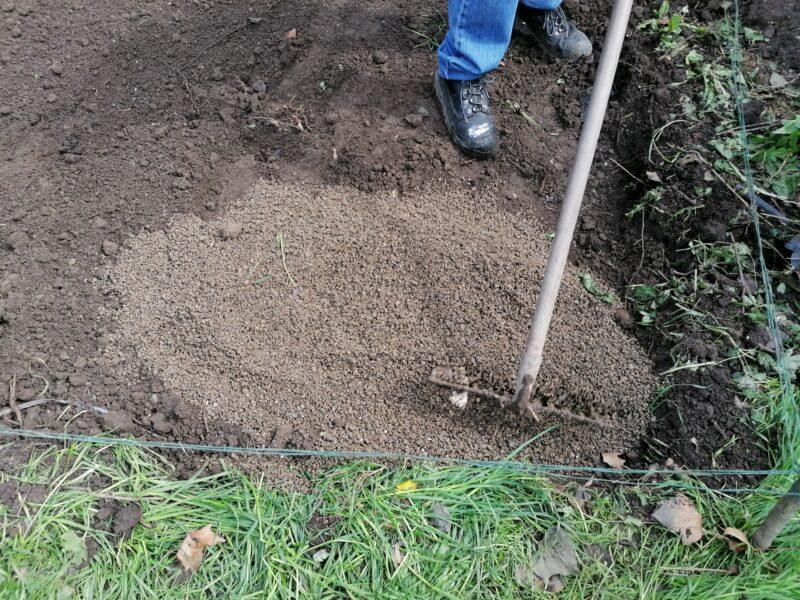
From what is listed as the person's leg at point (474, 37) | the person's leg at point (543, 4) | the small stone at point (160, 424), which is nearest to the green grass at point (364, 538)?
the small stone at point (160, 424)

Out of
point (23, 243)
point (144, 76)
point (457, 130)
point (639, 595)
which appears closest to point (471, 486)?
point (639, 595)

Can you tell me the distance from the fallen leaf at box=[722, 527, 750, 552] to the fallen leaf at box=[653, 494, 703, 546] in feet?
0.25

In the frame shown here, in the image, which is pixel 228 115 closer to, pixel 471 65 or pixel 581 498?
pixel 471 65

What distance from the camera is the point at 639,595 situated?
1.86 m

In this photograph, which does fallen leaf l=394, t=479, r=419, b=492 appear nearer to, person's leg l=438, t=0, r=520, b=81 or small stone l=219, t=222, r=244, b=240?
small stone l=219, t=222, r=244, b=240

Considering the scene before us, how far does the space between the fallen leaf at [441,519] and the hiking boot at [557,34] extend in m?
2.23

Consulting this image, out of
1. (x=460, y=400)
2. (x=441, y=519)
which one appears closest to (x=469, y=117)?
(x=460, y=400)

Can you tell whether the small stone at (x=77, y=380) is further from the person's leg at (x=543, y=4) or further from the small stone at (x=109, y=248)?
the person's leg at (x=543, y=4)

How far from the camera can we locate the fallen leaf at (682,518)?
1.91m

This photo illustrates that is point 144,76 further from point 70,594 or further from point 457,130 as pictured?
point 70,594

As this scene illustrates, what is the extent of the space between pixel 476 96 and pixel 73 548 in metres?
2.25

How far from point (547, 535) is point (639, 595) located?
300 millimetres

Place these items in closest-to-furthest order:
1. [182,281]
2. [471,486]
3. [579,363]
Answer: [471,486], [579,363], [182,281]

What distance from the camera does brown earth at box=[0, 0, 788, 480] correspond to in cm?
229
